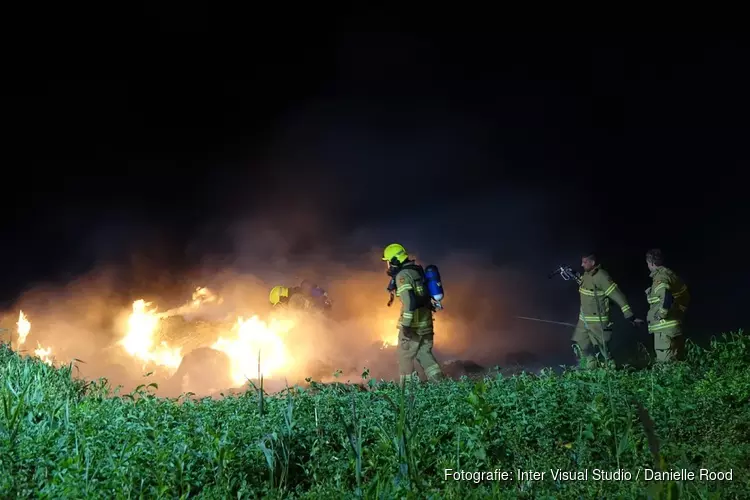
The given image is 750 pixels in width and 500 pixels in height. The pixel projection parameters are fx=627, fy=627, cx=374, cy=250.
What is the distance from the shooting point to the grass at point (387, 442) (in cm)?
367

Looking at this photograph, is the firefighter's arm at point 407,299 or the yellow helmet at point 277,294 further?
the yellow helmet at point 277,294

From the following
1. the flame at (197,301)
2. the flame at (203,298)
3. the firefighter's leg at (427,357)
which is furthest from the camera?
the flame at (203,298)

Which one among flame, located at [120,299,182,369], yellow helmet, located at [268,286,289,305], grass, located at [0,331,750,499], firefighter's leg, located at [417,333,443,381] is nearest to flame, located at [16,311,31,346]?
flame, located at [120,299,182,369]

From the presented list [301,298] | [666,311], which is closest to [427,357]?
[666,311]

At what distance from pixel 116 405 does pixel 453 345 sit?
10.0 metres

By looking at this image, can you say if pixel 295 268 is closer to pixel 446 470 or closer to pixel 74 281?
pixel 74 281

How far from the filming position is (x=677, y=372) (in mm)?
6504

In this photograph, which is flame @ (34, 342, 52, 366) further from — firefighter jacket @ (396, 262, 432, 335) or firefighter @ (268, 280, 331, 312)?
firefighter jacket @ (396, 262, 432, 335)

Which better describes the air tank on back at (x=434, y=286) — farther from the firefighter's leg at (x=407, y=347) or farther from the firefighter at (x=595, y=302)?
the firefighter at (x=595, y=302)

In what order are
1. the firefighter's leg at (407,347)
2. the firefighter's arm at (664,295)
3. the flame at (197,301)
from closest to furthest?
the firefighter's arm at (664,295)
the firefighter's leg at (407,347)
the flame at (197,301)

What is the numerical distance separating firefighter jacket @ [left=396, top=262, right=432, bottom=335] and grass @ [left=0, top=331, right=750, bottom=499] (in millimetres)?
2672

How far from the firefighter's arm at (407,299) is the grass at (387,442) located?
264cm

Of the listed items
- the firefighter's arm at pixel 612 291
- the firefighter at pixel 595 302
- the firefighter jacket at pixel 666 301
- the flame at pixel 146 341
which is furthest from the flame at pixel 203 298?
the firefighter jacket at pixel 666 301

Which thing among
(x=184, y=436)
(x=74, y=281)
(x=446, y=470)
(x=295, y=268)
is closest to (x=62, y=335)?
(x=74, y=281)
